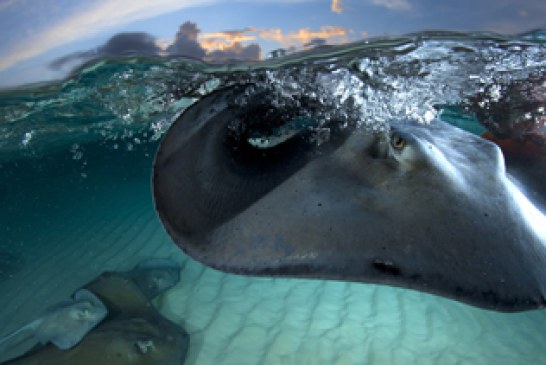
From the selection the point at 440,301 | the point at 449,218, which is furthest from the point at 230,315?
the point at 449,218

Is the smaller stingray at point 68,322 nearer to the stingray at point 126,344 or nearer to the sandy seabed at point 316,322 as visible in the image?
the stingray at point 126,344

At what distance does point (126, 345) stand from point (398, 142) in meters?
6.45

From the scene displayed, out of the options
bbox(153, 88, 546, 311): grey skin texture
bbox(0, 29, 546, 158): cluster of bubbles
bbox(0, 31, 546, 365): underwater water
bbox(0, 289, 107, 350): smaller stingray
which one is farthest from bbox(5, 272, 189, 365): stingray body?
bbox(153, 88, 546, 311): grey skin texture

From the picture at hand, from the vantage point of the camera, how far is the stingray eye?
2209 mm

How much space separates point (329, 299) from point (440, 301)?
308 cm

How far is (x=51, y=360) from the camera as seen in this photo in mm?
Answer: 6145

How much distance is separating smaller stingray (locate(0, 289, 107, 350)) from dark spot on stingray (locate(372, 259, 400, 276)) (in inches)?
279

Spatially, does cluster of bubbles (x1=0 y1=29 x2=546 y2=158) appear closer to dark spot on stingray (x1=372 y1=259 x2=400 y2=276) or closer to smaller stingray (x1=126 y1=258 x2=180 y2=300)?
dark spot on stingray (x1=372 y1=259 x2=400 y2=276)

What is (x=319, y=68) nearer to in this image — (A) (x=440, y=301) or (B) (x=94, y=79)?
(B) (x=94, y=79)

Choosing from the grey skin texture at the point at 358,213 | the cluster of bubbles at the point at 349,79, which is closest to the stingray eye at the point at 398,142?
the grey skin texture at the point at 358,213

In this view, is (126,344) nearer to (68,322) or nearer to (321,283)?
(68,322)

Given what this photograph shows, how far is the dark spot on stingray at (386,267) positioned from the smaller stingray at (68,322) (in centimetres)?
709

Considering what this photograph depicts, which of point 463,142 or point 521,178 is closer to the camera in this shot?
point 463,142

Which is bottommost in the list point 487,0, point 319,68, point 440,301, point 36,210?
point 36,210
